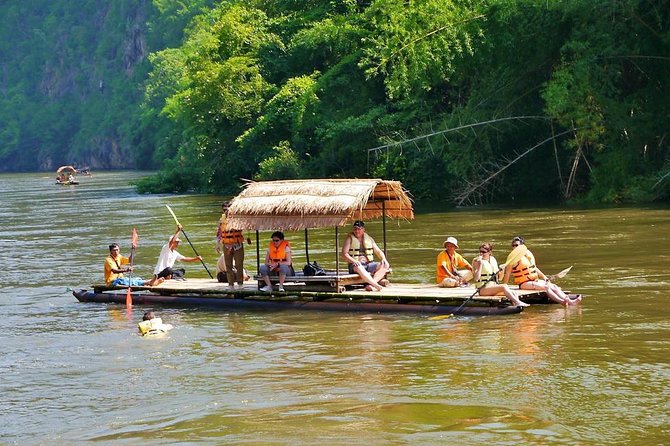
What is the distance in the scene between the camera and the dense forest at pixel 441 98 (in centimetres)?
3781

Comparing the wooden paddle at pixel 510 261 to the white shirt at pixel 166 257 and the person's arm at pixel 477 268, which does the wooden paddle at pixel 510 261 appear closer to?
the person's arm at pixel 477 268

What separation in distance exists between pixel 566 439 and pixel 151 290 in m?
11.2

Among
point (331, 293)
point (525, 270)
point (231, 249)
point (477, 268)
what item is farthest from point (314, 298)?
point (525, 270)

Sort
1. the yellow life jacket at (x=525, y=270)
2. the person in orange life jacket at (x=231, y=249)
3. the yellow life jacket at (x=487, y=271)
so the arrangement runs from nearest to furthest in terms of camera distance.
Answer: the yellow life jacket at (x=525, y=270), the yellow life jacket at (x=487, y=271), the person in orange life jacket at (x=231, y=249)

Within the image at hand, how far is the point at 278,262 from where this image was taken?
67.6 ft

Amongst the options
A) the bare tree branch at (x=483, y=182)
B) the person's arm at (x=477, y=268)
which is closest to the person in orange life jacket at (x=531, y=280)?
the person's arm at (x=477, y=268)

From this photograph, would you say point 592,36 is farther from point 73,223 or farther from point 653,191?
point 73,223

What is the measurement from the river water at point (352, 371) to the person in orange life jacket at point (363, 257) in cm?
84

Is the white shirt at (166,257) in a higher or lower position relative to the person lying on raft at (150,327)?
higher

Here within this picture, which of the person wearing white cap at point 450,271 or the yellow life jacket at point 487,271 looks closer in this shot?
the yellow life jacket at point 487,271

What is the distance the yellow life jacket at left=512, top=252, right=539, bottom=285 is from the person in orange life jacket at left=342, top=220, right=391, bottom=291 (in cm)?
229

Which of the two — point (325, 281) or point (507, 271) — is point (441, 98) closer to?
point (325, 281)

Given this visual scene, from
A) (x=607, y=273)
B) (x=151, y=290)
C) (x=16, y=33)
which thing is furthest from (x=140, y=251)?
(x=16, y=33)

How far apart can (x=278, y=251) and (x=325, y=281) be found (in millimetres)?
981
